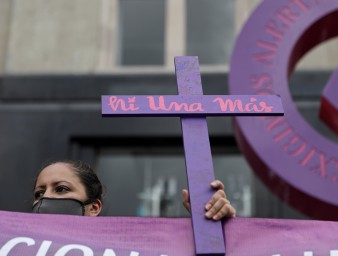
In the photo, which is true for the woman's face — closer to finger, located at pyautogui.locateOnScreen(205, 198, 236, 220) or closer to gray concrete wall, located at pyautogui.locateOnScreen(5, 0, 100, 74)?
finger, located at pyautogui.locateOnScreen(205, 198, 236, 220)

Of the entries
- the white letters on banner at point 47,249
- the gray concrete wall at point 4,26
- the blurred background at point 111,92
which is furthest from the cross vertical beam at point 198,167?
the gray concrete wall at point 4,26

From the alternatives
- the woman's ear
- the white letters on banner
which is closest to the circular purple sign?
the woman's ear

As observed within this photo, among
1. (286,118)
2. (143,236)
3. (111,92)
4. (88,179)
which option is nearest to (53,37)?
(111,92)

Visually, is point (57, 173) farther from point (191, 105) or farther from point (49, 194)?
point (191, 105)

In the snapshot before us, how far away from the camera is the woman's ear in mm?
2422

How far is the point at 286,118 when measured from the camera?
4.56 meters

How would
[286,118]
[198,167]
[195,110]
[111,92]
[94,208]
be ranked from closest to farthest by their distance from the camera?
[198,167], [195,110], [94,208], [286,118], [111,92]

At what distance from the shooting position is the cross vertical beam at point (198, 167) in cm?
202

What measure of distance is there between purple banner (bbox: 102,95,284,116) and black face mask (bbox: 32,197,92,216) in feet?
1.28

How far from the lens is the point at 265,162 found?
442 cm

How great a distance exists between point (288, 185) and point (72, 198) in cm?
238

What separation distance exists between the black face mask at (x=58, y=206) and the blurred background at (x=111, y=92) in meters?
4.29

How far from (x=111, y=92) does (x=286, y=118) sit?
3.06m

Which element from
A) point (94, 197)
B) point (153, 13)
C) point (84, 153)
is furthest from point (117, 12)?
point (94, 197)
